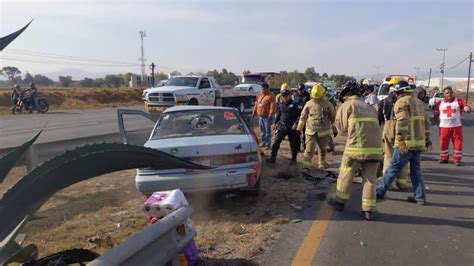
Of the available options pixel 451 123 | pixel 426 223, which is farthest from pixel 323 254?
pixel 451 123

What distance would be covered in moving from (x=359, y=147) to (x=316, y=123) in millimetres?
3062

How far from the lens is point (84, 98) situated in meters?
46.5

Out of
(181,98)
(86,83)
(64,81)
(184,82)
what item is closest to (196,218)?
(181,98)

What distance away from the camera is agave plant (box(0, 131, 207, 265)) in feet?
5.52

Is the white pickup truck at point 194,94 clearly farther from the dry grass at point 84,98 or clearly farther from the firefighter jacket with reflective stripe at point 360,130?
the dry grass at point 84,98

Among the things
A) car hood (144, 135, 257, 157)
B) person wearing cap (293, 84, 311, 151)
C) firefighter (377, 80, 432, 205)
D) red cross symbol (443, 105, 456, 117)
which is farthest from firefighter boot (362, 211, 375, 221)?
red cross symbol (443, 105, 456, 117)

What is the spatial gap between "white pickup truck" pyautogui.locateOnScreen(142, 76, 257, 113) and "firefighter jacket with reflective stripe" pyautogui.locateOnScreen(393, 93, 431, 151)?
1352 centimetres

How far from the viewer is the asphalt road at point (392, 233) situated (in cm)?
437

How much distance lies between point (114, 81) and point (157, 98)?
88929mm

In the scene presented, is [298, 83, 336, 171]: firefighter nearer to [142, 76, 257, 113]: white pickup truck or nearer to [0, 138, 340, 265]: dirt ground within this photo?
[0, 138, 340, 265]: dirt ground

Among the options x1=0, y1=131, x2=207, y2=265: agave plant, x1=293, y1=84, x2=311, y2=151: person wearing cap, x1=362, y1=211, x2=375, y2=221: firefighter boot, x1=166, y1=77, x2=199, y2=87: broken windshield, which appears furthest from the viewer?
x1=166, y1=77, x2=199, y2=87: broken windshield

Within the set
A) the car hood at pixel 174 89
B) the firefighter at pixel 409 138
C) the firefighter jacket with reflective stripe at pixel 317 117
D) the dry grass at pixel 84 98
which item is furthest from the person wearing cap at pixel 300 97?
the dry grass at pixel 84 98

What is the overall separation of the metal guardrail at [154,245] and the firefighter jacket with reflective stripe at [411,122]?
4.06 m

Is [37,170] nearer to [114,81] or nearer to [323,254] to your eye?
[323,254]
